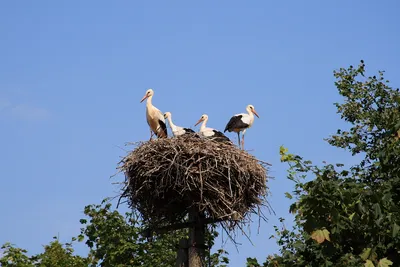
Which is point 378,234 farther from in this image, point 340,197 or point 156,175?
point 156,175

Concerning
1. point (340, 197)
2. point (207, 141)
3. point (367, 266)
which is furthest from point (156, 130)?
point (367, 266)

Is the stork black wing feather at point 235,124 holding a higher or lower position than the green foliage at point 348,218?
higher

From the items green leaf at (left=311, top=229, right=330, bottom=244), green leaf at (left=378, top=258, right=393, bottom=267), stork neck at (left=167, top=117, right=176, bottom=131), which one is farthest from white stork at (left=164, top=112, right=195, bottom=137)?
green leaf at (left=378, top=258, right=393, bottom=267)

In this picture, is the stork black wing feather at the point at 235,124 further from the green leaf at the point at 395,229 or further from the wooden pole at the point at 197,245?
the green leaf at the point at 395,229

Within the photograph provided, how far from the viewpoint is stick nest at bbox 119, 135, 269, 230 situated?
39.1 ft

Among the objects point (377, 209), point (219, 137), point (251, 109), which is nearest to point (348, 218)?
point (377, 209)

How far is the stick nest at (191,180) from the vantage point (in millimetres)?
11914

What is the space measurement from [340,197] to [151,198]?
4.03 m

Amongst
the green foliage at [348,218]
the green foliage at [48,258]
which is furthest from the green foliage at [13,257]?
the green foliage at [348,218]

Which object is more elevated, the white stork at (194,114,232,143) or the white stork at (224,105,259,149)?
the white stork at (224,105,259,149)

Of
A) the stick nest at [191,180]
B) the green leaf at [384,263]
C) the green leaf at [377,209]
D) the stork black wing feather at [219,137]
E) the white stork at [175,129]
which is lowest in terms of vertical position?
the green leaf at [384,263]

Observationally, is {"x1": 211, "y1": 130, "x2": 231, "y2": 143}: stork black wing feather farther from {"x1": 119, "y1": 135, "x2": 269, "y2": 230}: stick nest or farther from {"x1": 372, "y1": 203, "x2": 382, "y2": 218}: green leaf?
{"x1": 372, "y1": 203, "x2": 382, "y2": 218}: green leaf

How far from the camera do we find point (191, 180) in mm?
11930

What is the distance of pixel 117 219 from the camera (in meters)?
20.9
